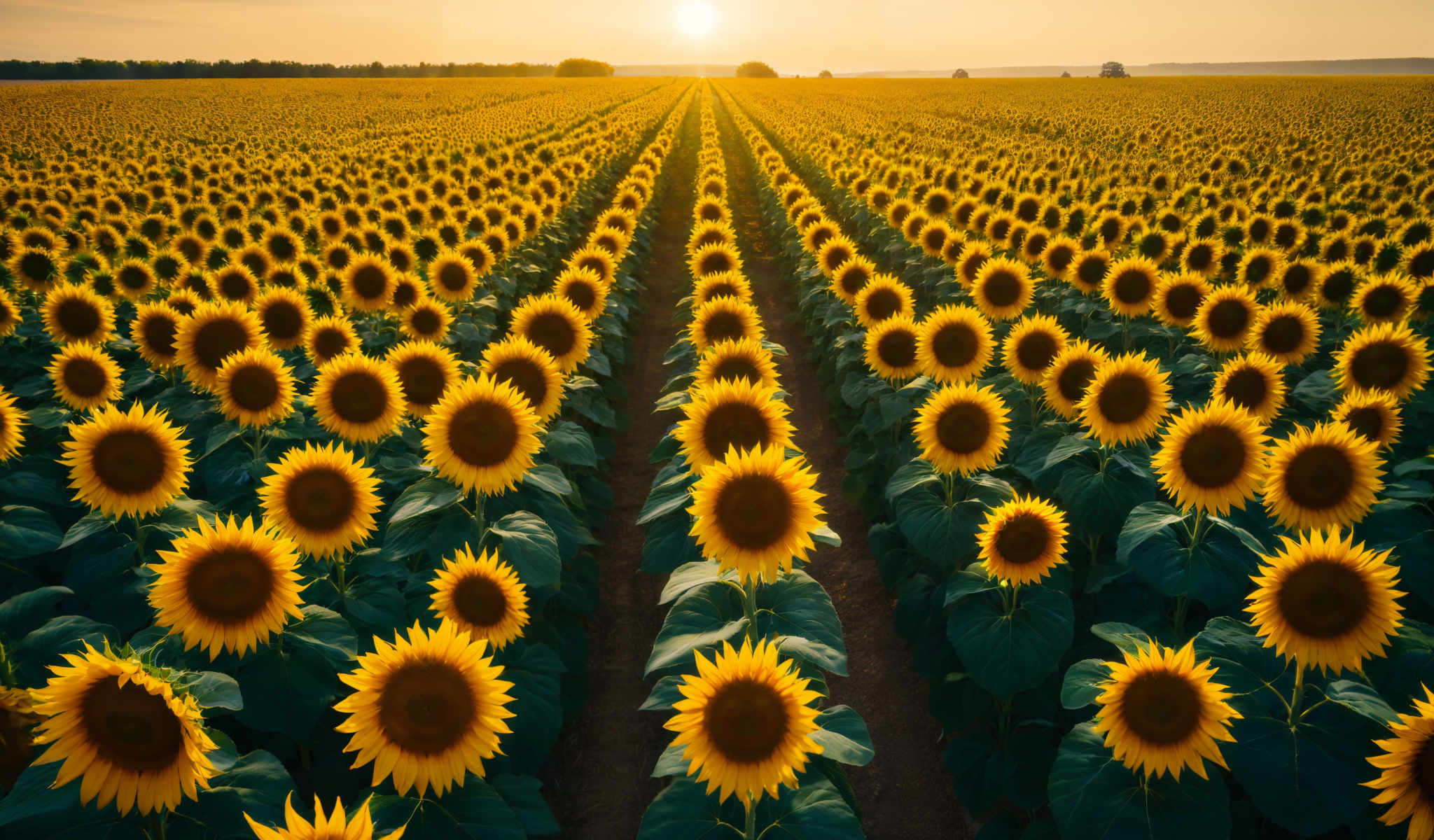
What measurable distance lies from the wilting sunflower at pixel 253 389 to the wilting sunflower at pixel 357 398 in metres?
0.37

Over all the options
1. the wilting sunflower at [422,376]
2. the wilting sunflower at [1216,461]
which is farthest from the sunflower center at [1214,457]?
the wilting sunflower at [422,376]

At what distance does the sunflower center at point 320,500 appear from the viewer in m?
3.87

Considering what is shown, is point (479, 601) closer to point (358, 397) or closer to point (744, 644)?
point (744, 644)

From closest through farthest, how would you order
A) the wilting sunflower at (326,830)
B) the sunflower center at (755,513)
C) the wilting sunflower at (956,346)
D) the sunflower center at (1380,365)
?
the wilting sunflower at (326,830) < the sunflower center at (755,513) < the sunflower center at (1380,365) < the wilting sunflower at (956,346)

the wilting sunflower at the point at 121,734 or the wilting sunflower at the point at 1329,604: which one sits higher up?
the wilting sunflower at the point at 1329,604

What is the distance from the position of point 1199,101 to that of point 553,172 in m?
55.5

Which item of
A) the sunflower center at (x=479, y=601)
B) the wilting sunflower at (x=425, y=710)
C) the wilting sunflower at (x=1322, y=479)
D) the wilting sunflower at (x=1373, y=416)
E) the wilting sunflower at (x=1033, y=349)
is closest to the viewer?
the wilting sunflower at (x=425, y=710)

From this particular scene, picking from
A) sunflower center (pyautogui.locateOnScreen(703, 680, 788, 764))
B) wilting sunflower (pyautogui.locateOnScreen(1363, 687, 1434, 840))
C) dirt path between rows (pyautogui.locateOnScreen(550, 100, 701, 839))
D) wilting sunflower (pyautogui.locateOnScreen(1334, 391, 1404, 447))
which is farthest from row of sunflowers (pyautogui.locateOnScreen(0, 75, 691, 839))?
wilting sunflower (pyautogui.locateOnScreen(1334, 391, 1404, 447))

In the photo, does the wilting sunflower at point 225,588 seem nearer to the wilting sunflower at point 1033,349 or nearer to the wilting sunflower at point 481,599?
the wilting sunflower at point 481,599

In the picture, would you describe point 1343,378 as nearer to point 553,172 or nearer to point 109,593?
point 109,593

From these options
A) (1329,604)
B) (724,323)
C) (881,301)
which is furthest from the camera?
(881,301)

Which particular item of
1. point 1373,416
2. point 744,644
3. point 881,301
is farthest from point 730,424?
point 881,301

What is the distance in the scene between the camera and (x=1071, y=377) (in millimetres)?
5598

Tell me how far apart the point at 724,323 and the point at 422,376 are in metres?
2.84
